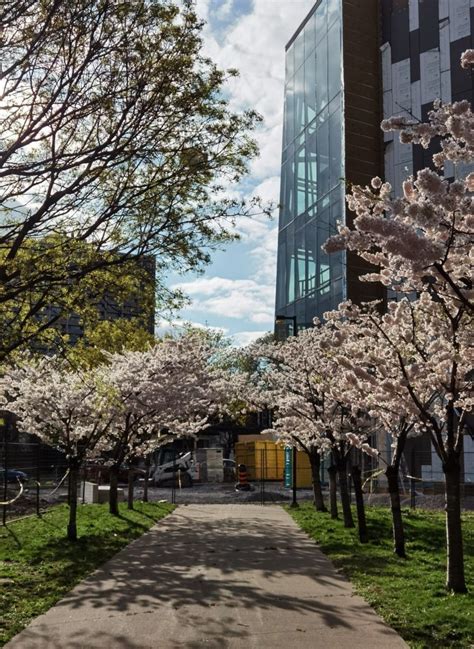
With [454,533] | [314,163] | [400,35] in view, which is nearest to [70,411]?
[454,533]

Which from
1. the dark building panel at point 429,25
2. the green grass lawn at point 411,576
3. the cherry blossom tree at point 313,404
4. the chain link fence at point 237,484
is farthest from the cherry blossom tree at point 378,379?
the dark building panel at point 429,25

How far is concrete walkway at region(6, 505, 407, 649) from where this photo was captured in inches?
256

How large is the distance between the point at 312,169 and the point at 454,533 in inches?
1253

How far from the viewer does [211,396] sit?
23844 mm

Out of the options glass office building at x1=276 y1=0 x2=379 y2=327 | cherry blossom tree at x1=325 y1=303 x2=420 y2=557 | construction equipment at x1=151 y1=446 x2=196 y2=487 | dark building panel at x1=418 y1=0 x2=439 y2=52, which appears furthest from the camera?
construction equipment at x1=151 y1=446 x2=196 y2=487

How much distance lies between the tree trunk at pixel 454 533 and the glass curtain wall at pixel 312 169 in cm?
2469

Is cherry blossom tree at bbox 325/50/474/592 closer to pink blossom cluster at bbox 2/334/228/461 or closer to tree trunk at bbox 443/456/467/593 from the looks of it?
tree trunk at bbox 443/456/467/593

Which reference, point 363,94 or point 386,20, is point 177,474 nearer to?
point 363,94

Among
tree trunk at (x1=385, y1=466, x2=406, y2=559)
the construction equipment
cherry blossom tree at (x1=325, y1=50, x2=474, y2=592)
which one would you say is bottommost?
the construction equipment

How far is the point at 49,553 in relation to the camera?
12.5 m

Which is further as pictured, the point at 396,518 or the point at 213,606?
the point at 396,518

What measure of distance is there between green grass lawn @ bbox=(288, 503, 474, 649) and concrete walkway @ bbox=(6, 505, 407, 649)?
0.28 meters

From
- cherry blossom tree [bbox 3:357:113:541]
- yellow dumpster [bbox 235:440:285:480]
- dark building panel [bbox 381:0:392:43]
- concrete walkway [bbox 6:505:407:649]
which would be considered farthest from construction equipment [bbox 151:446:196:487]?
dark building panel [bbox 381:0:392:43]

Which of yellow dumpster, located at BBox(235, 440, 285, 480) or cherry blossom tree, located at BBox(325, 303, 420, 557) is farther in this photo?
yellow dumpster, located at BBox(235, 440, 285, 480)
